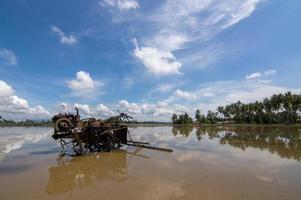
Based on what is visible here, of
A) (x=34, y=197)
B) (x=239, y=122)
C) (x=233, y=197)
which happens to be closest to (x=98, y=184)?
(x=34, y=197)

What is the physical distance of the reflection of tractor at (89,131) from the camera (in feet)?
57.8

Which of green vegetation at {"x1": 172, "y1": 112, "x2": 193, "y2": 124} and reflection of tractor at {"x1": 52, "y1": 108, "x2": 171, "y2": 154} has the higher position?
green vegetation at {"x1": 172, "y1": 112, "x2": 193, "y2": 124}

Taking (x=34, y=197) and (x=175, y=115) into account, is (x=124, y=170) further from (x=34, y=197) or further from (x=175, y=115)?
(x=175, y=115)

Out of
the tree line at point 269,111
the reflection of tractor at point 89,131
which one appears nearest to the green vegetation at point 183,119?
the tree line at point 269,111

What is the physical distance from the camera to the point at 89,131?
19.1 meters

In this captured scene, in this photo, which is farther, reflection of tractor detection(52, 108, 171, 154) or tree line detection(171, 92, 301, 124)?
tree line detection(171, 92, 301, 124)

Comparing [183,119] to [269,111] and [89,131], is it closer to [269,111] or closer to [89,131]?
[269,111]

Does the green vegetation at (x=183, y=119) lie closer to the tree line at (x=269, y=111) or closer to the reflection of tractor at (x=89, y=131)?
the tree line at (x=269, y=111)

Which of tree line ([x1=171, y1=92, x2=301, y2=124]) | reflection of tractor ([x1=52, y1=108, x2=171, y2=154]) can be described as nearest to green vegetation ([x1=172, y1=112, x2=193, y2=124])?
tree line ([x1=171, y1=92, x2=301, y2=124])

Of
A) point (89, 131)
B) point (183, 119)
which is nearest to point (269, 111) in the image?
point (183, 119)

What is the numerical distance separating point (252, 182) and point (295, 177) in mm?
2227

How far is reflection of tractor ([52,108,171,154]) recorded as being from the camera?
57.8 ft

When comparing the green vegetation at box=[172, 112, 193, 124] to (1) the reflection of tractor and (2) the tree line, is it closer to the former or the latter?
(2) the tree line

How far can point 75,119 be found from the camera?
60.1 feet
